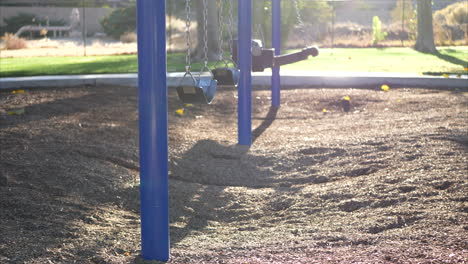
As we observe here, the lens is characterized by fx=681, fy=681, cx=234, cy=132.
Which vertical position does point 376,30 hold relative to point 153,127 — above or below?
above

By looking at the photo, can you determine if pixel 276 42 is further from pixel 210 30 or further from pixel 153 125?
pixel 210 30

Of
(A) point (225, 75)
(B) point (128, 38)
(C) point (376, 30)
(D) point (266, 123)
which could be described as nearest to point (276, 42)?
(D) point (266, 123)

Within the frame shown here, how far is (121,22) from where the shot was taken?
93.6 feet

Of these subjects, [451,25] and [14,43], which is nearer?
[14,43]

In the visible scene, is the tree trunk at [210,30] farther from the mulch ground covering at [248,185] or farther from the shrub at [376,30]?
the shrub at [376,30]

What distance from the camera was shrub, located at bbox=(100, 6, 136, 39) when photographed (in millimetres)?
28141

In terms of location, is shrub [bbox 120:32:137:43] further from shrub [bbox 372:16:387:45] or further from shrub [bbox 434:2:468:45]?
shrub [bbox 434:2:468:45]

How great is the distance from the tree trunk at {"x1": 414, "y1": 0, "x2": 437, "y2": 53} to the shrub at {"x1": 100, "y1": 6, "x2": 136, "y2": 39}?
12.5 m

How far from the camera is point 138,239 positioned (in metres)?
4.55

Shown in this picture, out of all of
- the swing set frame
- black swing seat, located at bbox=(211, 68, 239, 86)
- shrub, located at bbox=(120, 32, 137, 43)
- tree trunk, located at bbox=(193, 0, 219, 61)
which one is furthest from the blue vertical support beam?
shrub, located at bbox=(120, 32, 137, 43)

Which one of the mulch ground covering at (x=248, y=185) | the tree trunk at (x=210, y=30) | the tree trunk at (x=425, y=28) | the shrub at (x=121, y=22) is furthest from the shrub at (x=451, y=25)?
the mulch ground covering at (x=248, y=185)

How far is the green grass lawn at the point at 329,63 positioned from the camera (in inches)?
604

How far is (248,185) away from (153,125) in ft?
8.66

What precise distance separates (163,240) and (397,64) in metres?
13.5
